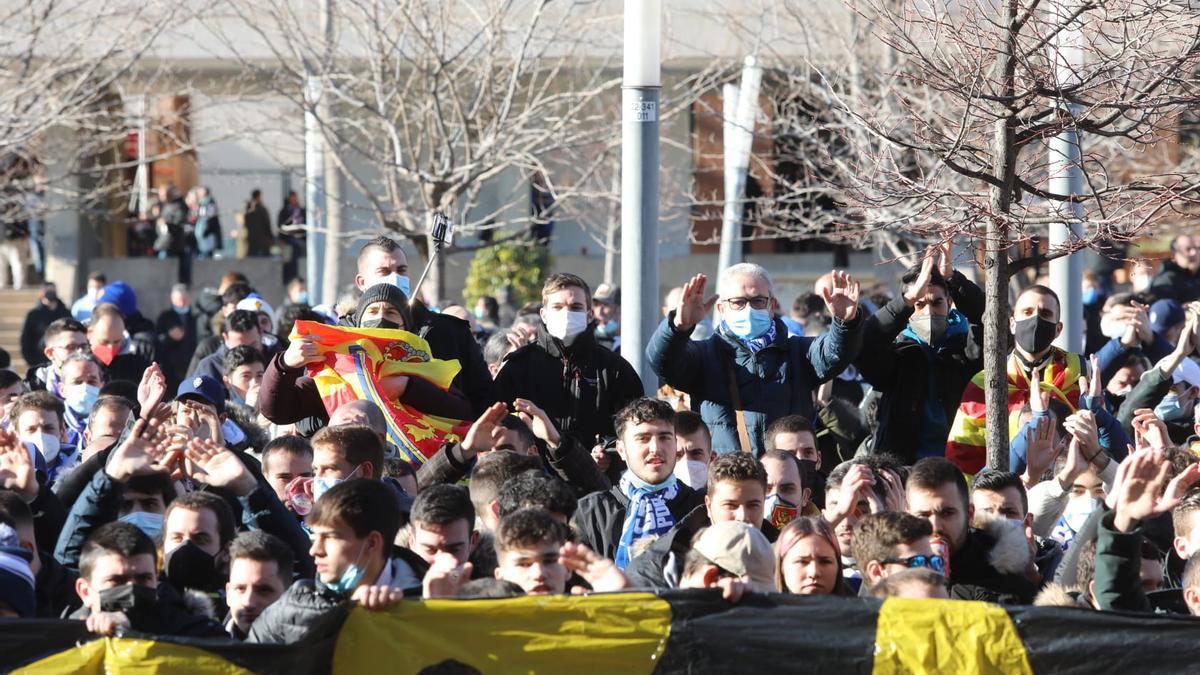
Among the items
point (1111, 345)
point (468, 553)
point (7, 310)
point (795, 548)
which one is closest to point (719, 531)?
point (795, 548)

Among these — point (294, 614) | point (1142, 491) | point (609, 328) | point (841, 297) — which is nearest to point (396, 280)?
point (841, 297)

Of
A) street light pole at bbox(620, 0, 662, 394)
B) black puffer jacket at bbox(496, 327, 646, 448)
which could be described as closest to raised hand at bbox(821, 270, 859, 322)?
black puffer jacket at bbox(496, 327, 646, 448)

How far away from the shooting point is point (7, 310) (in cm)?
2602

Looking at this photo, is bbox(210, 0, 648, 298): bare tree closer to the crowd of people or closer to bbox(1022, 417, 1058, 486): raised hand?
the crowd of people

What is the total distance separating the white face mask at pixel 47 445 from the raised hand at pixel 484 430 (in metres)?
2.31

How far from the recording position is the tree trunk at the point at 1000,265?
722 cm

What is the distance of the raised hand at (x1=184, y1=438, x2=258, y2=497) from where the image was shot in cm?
666

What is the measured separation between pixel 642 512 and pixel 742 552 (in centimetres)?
138

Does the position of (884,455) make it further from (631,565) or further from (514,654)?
(514,654)

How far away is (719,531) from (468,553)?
89cm

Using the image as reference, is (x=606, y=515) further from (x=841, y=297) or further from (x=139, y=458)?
(x=139, y=458)

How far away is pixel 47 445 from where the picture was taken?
857cm

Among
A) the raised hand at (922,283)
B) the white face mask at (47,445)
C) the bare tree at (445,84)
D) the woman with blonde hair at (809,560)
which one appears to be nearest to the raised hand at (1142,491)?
the woman with blonde hair at (809,560)

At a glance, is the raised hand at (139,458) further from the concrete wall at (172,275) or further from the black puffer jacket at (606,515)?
the concrete wall at (172,275)
